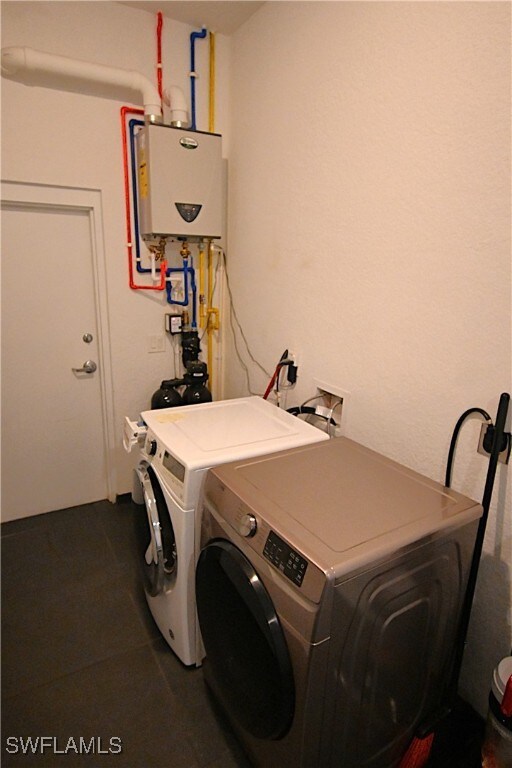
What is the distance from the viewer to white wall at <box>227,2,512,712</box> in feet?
3.88

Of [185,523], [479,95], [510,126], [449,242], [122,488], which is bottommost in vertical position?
[122,488]

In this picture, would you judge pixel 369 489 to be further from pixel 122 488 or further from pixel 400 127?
pixel 122 488

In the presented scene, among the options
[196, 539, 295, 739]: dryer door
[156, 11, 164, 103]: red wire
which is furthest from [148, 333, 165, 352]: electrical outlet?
[196, 539, 295, 739]: dryer door

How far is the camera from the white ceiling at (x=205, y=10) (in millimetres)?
2068

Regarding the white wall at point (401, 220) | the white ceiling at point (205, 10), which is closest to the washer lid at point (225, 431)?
the white wall at point (401, 220)

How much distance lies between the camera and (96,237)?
233 centimetres

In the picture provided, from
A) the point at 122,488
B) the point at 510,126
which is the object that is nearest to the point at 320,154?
the point at 510,126

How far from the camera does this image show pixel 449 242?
1.28 m

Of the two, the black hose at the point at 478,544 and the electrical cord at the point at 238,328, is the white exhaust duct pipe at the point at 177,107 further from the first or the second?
the black hose at the point at 478,544

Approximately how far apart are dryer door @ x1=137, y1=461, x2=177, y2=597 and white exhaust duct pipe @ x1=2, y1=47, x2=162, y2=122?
1.84 metres

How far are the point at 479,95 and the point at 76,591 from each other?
249cm

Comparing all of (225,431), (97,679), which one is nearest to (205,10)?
(225,431)

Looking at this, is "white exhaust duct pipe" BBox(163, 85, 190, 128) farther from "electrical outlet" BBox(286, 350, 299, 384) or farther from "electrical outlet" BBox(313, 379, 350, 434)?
"electrical outlet" BBox(313, 379, 350, 434)

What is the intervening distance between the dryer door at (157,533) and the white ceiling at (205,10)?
89.2 inches
